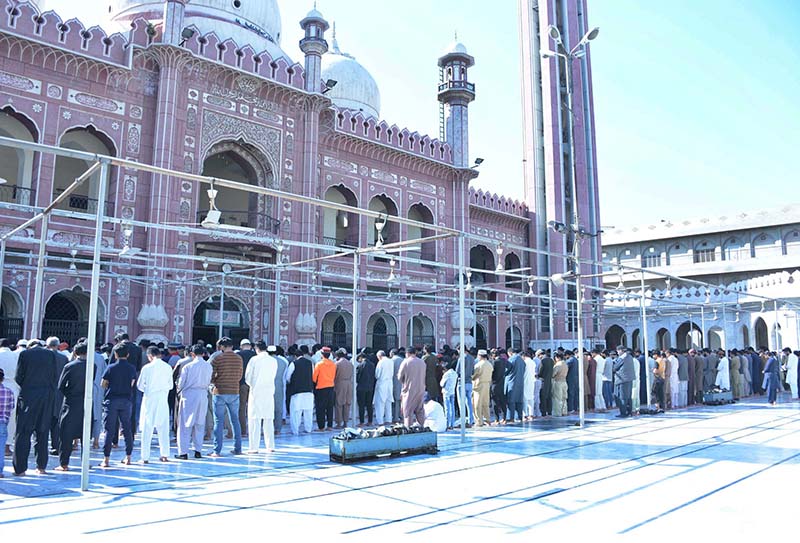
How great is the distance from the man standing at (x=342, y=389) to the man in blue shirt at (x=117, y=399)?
4.26 metres

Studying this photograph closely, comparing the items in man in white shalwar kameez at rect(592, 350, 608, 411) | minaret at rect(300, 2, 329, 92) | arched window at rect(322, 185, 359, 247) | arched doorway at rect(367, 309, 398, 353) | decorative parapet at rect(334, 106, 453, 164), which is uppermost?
minaret at rect(300, 2, 329, 92)

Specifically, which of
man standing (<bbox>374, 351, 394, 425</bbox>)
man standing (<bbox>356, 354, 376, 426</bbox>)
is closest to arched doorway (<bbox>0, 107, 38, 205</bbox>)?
man standing (<bbox>356, 354, 376, 426</bbox>)

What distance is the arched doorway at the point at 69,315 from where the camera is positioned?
1582 centimetres

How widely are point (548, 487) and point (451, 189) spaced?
782 inches

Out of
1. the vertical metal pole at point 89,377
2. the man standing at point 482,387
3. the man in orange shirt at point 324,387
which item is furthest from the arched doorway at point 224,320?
the vertical metal pole at point 89,377

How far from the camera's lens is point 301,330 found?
60.6 ft

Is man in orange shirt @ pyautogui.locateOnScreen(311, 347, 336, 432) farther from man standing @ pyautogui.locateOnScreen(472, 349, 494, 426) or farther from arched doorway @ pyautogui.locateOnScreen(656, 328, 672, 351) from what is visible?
arched doorway @ pyautogui.locateOnScreen(656, 328, 672, 351)

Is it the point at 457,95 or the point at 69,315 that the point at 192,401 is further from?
the point at 457,95

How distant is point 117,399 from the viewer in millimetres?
7523

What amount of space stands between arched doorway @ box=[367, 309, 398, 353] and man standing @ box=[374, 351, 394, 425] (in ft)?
34.3

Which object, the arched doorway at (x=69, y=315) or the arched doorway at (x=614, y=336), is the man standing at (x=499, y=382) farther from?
the arched doorway at (x=614, y=336)

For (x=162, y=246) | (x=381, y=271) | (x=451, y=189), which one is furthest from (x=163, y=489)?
(x=451, y=189)

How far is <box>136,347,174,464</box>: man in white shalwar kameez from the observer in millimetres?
7801

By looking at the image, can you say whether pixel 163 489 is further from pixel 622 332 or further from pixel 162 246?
pixel 622 332
